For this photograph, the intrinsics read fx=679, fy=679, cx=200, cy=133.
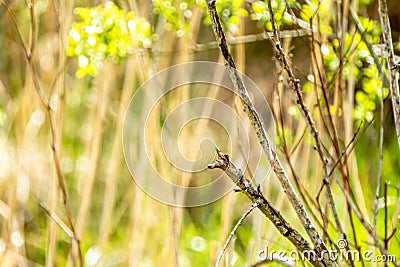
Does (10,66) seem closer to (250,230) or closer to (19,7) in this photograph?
(19,7)

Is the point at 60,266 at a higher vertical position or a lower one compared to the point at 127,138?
lower

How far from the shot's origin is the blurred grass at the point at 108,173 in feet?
3.93

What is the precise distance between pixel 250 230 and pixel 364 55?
873mm

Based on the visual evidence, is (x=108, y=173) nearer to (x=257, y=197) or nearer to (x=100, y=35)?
(x=100, y=35)

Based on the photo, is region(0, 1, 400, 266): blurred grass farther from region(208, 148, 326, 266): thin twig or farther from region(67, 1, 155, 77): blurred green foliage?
region(208, 148, 326, 266): thin twig

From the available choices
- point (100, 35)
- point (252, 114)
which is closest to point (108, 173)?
point (100, 35)

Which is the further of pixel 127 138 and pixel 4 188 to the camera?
pixel 4 188

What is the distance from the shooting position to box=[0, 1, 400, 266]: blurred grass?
1.20 meters

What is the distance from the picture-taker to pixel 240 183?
54 cm

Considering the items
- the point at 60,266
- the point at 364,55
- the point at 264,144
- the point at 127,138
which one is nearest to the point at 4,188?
the point at 60,266

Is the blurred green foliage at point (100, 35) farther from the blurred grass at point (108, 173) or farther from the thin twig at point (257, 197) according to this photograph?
the thin twig at point (257, 197)

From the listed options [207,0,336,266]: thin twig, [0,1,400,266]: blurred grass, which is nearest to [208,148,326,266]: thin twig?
[207,0,336,266]: thin twig

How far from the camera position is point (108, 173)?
134 cm

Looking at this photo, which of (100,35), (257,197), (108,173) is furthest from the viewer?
(108,173)
